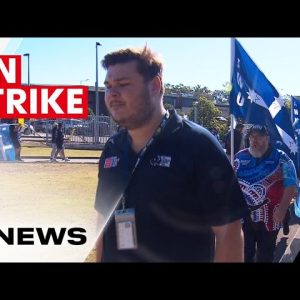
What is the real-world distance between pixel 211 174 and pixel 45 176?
5.22ft

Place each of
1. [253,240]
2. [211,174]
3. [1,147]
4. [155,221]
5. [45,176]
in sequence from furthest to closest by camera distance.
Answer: [253,240] → [45,176] → [1,147] → [155,221] → [211,174]

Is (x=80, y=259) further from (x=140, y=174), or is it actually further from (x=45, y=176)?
(x=140, y=174)

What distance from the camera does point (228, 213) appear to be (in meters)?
1.79

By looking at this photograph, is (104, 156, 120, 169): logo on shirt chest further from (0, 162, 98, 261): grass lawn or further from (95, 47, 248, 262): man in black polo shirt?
(0, 162, 98, 261): grass lawn

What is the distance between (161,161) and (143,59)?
450 millimetres

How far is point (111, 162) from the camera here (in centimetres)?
197

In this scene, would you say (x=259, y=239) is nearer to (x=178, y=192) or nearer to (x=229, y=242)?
(x=229, y=242)

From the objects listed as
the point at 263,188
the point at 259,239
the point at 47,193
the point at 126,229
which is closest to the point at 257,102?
the point at 263,188

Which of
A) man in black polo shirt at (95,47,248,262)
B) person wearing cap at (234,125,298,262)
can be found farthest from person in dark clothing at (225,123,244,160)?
man in black polo shirt at (95,47,248,262)

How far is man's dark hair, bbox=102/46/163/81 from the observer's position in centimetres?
189

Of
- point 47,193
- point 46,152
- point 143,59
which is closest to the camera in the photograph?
point 143,59

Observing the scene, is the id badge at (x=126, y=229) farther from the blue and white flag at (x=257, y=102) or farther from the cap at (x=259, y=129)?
the cap at (x=259, y=129)

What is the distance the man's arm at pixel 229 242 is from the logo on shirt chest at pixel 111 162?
19.9 inches
